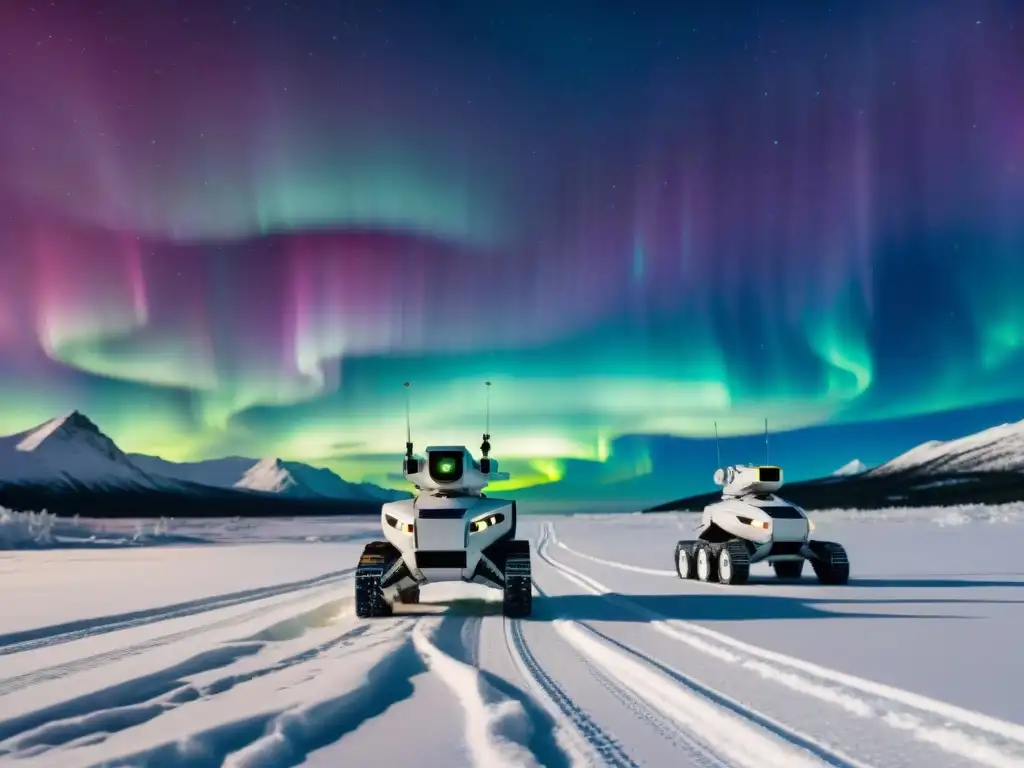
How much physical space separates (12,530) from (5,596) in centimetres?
3804

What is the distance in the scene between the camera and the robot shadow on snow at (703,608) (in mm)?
13789

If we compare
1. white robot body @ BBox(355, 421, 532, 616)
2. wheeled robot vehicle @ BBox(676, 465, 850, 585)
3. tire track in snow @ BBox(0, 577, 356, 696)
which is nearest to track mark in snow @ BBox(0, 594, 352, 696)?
tire track in snow @ BBox(0, 577, 356, 696)

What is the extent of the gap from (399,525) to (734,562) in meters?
9.21

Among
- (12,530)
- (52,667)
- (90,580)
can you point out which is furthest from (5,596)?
(12,530)

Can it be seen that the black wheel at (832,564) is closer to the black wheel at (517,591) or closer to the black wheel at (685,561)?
the black wheel at (685,561)

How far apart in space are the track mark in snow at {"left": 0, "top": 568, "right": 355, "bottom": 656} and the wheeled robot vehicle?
990 cm

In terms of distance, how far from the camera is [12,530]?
51.8 m

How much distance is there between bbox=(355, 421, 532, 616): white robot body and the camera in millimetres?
14484

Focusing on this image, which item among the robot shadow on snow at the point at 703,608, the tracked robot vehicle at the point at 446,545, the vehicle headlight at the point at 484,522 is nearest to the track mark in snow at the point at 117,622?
the tracked robot vehicle at the point at 446,545

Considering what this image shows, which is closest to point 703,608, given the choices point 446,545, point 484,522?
point 484,522

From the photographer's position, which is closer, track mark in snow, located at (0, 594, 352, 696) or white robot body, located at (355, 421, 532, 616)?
track mark in snow, located at (0, 594, 352, 696)

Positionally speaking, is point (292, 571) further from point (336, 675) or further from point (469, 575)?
point (336, 675)

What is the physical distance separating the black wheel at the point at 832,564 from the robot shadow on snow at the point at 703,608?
3.29 meters

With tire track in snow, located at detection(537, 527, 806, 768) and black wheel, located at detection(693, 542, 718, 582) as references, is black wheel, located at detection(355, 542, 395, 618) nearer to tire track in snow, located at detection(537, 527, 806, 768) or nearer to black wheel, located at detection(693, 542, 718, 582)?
tire track in snow, located at detection(537, 527, 806, 768)
